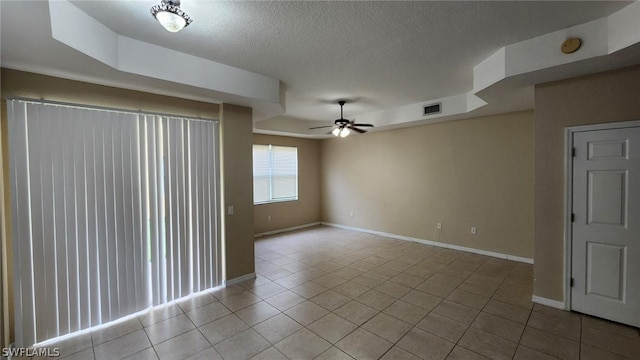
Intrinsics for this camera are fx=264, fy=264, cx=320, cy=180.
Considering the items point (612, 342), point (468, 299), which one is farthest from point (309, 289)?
point (612, 342)

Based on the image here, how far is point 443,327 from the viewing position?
8.98 feet

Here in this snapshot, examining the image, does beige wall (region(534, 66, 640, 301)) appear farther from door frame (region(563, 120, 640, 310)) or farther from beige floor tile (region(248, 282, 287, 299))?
beige floor tile (region(248, 282, 287, 299))

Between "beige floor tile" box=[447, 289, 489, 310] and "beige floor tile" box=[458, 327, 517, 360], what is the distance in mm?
559

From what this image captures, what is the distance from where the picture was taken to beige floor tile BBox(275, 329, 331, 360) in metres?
2.36

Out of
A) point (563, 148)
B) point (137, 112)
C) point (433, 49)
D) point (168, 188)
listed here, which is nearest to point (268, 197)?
point (168, 188)

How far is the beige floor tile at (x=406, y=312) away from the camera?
→ 2.89 m

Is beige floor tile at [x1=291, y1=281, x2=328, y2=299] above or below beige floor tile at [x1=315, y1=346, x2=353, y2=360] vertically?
above

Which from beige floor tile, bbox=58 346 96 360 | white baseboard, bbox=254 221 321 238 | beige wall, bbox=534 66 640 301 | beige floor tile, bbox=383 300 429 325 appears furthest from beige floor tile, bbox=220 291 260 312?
beige wall, bbox=534 66 640 301

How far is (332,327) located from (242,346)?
0.91 metres

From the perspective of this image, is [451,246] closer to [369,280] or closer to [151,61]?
[369,280]

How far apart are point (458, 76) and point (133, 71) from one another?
3940 mm

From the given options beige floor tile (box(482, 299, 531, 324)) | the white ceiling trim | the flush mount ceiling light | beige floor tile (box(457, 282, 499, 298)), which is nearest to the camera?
the flush mount ceiling light

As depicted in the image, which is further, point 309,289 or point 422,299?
point 309,289

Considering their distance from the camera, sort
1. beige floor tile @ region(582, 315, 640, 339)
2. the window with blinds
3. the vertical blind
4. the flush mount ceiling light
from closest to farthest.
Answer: the flush mount ceiling light, the vertical blind, beige floor tile @ region(582, 315, 640, 339), the window with blinds
